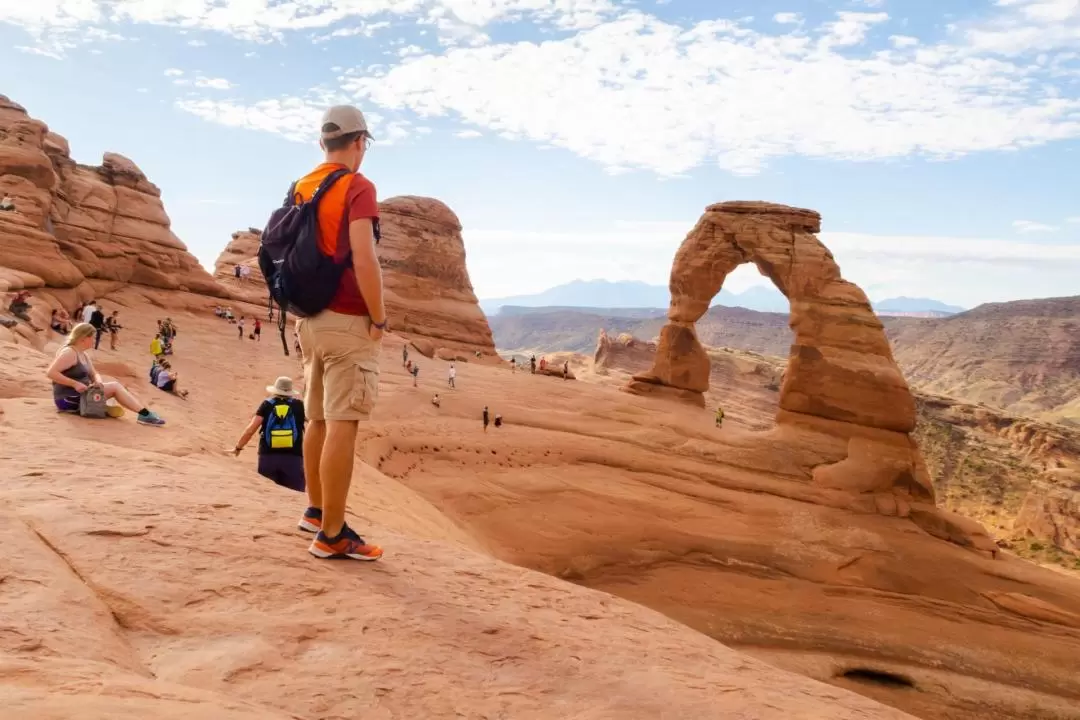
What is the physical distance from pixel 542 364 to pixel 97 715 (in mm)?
34441

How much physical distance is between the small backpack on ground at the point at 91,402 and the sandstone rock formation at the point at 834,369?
17464 millimetres

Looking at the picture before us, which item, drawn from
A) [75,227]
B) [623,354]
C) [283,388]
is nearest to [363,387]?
[283,388]

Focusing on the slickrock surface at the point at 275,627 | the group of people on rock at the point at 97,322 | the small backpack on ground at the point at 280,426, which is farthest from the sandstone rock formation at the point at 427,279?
the slickrock surface at the point at 275,627

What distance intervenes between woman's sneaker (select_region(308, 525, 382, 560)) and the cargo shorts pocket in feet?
2.40

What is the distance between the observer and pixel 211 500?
4.33 m

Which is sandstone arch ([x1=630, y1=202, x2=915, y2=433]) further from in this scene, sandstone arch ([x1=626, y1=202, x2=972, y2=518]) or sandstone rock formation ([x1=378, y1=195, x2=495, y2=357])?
sandstone rock formation ([x1=378, y1=195, x2=495, y2=357])

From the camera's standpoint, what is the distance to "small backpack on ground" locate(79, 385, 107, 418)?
660 cm

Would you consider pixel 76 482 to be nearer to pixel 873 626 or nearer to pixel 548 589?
pixel 548 589

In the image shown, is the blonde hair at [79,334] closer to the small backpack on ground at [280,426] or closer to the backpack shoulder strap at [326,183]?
the small backpack on ground at [280,426]

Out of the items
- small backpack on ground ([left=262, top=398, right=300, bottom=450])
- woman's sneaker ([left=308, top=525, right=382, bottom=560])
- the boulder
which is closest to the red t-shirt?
woman's sneaker ([left=308, top=525, right=382, bottom=560])

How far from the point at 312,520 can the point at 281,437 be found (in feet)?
8.28

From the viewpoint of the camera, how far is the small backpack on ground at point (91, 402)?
6.60 m

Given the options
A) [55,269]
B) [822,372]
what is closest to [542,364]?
[822,372]

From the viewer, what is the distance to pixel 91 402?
663cm
